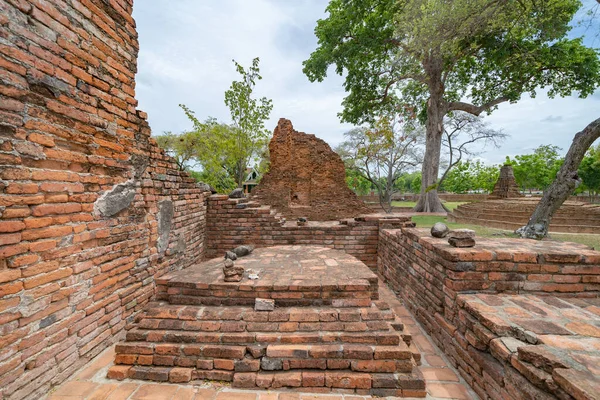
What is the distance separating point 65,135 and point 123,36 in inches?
59.1

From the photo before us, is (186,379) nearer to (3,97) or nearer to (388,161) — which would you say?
(3,97)

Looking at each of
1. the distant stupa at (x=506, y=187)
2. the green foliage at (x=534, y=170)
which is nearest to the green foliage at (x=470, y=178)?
the green foliage at (x=534, y=170)

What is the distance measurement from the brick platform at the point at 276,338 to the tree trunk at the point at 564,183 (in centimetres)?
697

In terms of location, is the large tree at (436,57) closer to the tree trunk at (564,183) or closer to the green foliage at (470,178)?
the tree trunk at (564,183)

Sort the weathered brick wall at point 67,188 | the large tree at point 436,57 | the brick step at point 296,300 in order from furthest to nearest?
the large tree at point 436,57 → the brick step at point 296,300 → the weathered brick wall at point 67,188

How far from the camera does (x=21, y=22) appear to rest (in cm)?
189

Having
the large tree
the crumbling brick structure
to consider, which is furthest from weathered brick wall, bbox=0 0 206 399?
the large tree

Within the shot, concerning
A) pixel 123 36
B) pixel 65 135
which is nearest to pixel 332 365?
pixel 65 135

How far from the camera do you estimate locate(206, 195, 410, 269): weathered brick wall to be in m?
5.74

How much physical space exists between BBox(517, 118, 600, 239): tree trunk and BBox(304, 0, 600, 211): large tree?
4423 mm

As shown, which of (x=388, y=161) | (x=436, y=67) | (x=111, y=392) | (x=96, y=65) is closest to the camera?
(x=111, y=392)

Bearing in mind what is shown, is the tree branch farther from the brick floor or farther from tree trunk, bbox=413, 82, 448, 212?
the brick floor

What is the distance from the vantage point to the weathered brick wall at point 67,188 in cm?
186

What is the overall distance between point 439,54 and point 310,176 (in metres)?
7.24
